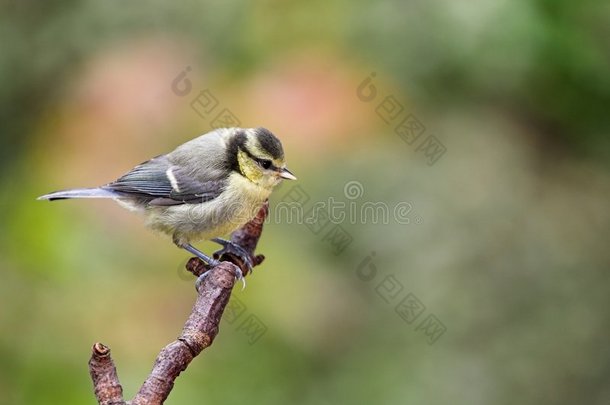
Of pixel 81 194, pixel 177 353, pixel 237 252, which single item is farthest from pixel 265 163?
pixel 177 353

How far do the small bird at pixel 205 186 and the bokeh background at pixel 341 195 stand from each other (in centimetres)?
50

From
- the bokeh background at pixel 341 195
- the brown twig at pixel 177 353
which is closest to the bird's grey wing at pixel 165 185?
the bokeh background at pixel 341 195

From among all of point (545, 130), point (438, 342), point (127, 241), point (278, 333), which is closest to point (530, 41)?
point (545, 130)

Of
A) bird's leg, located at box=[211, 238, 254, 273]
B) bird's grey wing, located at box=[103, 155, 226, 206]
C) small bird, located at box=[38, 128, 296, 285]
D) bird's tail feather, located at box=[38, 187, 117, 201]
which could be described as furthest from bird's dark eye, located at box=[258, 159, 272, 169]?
bird's tail feather, located at box=[38, 187, 117, 201]

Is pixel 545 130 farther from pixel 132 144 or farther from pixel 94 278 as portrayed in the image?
pixel 94 278

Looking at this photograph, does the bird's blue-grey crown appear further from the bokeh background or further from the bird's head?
the bokeh background

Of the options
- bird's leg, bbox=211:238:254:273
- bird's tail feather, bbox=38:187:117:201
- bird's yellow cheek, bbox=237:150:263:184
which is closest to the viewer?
bird's leg, bbox=211:238:254:273

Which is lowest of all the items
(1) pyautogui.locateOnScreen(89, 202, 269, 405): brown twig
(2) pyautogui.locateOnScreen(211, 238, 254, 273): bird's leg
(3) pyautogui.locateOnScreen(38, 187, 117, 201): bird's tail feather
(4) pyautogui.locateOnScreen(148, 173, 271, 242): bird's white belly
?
(1) pyautogui.locateOnScreen(89, 202, 269, 405): brown twig

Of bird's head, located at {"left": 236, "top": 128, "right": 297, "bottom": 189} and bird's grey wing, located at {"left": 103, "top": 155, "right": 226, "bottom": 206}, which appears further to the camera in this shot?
bird's grey wing, located at {"left": 103, "top": 155, "right": 226, "bottom": 206}

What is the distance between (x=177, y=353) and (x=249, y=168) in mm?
1367

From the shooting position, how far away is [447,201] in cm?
421

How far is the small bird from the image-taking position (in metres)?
2.70

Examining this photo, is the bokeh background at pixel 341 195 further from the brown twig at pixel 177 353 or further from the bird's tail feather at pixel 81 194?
the brown twig at pixel 177 353

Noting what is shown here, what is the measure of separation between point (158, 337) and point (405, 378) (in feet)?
4.26
